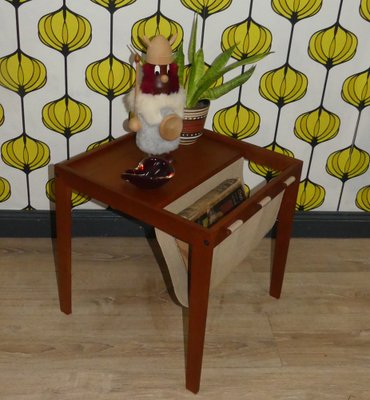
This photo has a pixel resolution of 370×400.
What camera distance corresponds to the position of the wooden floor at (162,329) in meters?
1.64

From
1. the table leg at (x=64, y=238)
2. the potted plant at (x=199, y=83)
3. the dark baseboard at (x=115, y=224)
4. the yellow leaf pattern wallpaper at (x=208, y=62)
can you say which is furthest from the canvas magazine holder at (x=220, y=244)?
the dark baseboard at (x=115, y=224)

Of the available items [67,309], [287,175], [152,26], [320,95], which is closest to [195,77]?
[152,26]

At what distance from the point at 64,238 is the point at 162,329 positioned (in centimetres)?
40

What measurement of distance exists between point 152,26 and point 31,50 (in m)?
0.38

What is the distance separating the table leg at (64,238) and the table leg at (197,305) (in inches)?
16.3

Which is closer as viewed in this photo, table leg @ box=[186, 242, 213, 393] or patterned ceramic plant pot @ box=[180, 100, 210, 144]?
table leg @ box=[186, 242, 213, 393]

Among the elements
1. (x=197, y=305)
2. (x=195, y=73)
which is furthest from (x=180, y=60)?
(x=197, y=305)

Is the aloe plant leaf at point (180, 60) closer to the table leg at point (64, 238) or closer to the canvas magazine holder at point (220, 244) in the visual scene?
the canvas magazine holder at point (220, 244)

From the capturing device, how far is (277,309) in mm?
1930

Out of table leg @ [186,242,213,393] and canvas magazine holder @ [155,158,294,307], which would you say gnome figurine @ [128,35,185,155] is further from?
table leg @ [186,242,213,393]

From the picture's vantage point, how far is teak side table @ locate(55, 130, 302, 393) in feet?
4.71

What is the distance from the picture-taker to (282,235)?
185cm

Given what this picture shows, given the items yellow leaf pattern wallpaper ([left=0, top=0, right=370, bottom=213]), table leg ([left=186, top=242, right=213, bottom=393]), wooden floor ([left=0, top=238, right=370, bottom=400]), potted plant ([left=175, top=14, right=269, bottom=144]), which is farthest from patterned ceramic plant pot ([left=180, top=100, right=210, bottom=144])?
wooden floor ([left=0, top=238, right=370, bottom=400])

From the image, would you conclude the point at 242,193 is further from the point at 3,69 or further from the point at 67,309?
the point at 3,69
